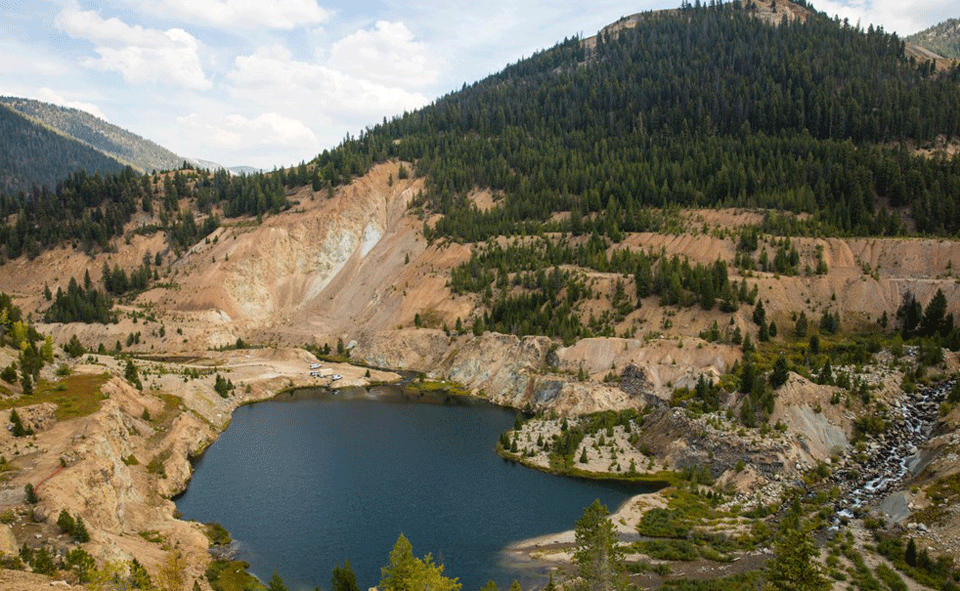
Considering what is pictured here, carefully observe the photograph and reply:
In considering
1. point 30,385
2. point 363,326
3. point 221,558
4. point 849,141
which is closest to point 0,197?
point 363,326

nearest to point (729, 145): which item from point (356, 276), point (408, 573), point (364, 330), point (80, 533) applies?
point (356, 276)

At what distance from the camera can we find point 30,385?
6406 cm

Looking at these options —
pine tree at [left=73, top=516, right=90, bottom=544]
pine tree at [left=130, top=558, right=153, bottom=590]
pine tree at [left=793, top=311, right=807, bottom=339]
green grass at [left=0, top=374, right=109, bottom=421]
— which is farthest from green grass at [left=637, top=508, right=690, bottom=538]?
green grass at [left=0, top=374, right=109, bottom=421]

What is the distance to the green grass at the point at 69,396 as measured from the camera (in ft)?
198

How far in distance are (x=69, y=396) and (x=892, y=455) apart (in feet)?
258

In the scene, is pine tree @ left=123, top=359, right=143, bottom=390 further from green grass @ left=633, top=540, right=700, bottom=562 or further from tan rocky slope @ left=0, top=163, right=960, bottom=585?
green grass @ left=633, top=540, right=700, bottom=562

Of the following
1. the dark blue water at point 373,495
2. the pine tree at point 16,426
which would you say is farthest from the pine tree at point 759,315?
the pine tree at point 16,426

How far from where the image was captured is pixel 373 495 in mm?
60938

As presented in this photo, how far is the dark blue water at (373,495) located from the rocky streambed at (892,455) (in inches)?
720

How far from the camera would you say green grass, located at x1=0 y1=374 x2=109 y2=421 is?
198ft

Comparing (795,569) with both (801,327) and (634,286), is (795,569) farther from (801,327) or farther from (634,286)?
(634,286)

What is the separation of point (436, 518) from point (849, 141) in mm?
123563

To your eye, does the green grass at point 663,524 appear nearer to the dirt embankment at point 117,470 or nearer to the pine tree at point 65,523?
the dirt embankment at point 117,470

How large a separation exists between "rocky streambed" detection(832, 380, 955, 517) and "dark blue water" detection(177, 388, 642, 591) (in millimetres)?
18292
